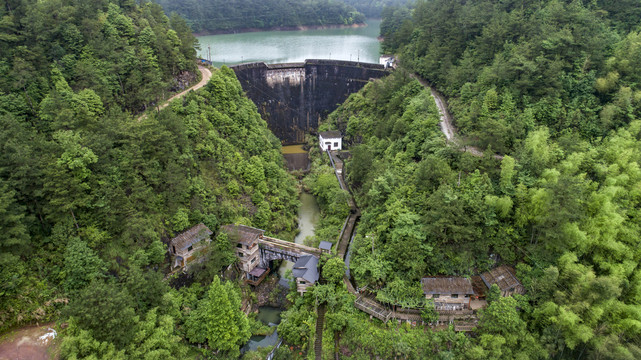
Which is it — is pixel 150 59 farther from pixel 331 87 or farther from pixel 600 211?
pixel 600 211

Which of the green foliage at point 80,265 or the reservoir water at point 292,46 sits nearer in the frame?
the green foliage at point 80,265

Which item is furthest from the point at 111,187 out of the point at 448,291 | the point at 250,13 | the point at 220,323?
the point at 250,13

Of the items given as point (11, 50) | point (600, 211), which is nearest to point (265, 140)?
point (11, 50)

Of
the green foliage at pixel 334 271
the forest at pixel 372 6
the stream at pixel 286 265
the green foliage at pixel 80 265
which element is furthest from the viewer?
the forest at pixel 372 6

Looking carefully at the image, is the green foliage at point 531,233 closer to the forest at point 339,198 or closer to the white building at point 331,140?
the forest at point 339,198

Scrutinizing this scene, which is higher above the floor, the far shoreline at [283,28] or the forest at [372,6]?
the forest at [372,6]

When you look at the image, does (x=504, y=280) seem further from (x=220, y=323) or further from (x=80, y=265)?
(x=80, y=265)

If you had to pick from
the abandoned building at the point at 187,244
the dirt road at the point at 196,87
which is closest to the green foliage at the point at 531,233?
the abandoned building at the point at 187,244
